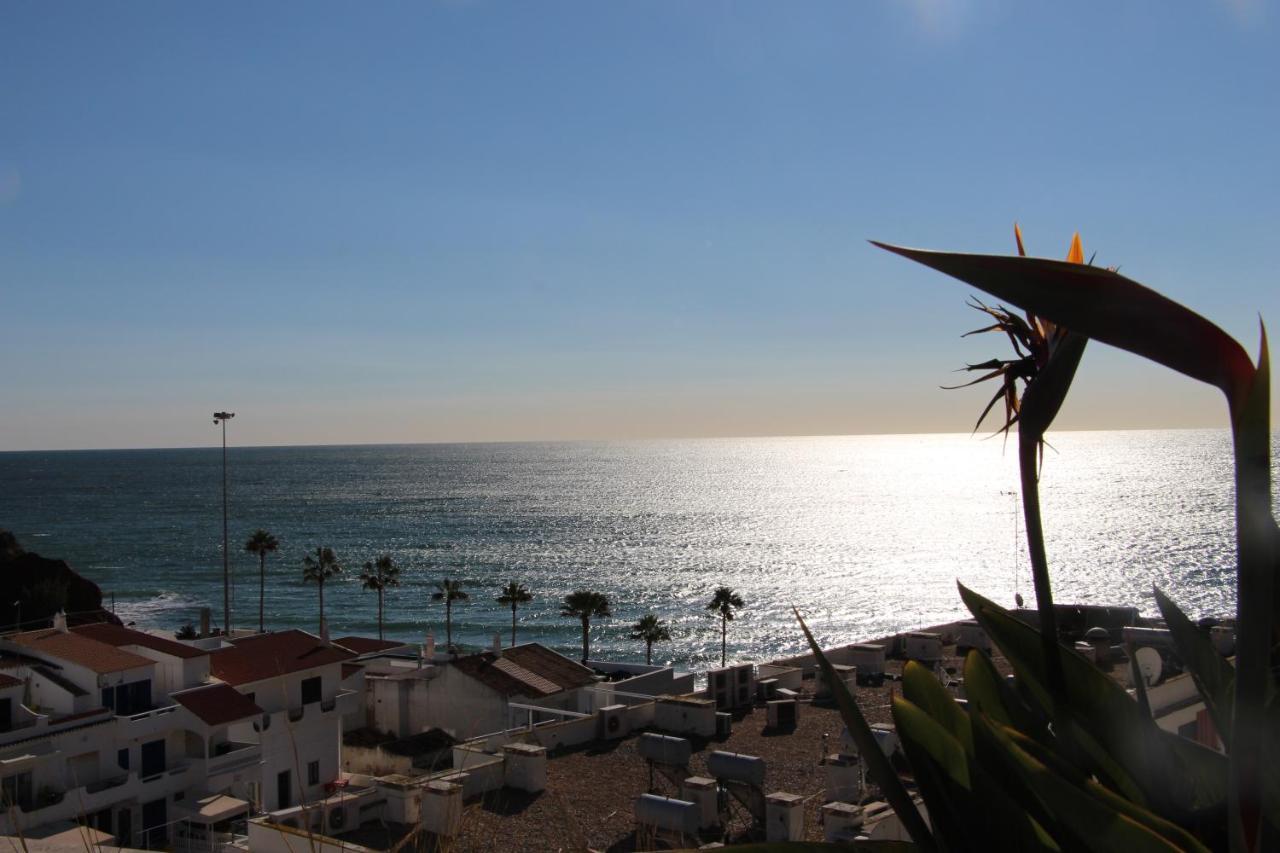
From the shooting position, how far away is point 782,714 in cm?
2178

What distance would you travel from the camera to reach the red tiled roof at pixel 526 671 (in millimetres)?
31781

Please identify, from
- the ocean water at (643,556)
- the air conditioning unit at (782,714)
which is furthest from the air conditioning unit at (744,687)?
the ocean water at (643,556)

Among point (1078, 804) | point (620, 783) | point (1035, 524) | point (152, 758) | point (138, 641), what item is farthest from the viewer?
point (138, 641)

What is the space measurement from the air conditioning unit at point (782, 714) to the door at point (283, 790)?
13.9 meters

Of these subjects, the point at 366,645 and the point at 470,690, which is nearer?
the point at 470,690

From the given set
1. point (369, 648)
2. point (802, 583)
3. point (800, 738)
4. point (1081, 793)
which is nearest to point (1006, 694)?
point (1081, 793)

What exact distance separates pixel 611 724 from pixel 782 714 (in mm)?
3591

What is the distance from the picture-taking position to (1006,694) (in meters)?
3.12

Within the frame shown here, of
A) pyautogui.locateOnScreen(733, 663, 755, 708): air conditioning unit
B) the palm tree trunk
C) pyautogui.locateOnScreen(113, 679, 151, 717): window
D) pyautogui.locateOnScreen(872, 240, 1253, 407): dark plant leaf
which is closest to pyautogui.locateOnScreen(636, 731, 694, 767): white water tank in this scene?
pyautogui.locateOnScreen(733, 663, 755, 708): air conditioning unit

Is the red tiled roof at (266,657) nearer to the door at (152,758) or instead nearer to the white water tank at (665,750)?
the door at (152,758)

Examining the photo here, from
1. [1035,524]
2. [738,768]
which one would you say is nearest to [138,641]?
[738,768]

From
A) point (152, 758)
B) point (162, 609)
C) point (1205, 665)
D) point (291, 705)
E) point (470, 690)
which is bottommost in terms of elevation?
point (162, 609)

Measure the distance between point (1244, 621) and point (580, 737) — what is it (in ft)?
63.7

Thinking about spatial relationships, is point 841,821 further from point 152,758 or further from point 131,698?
point 131,698
